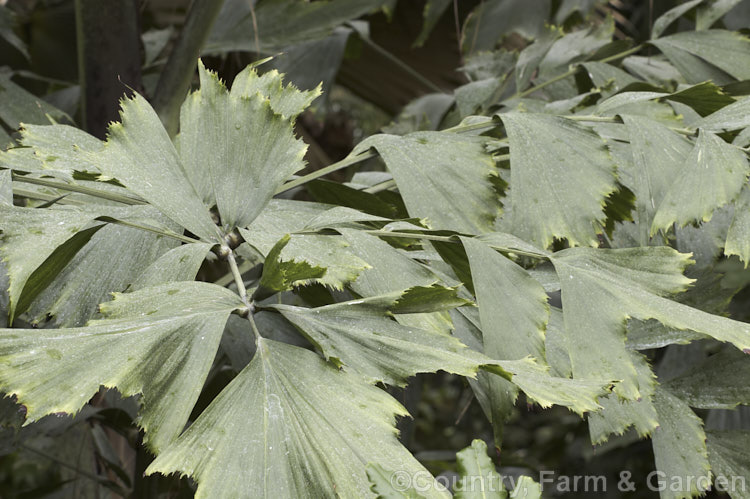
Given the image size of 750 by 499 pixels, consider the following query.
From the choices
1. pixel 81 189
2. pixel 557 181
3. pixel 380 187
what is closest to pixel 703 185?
pixel 557 181

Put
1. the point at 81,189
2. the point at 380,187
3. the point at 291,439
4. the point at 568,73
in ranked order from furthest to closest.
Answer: the point at 568,73
the point at 380,187
the point at 81,189
the point at 291,439

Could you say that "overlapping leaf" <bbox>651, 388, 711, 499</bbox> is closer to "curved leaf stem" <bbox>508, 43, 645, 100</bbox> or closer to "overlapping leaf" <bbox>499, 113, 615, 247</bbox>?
"overlapping leaf" <bbox>499, 113, 615, 247</bbox>

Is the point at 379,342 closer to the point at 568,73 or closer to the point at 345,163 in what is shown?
the point at 345,163

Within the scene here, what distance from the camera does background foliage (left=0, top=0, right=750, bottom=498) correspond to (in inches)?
9.2

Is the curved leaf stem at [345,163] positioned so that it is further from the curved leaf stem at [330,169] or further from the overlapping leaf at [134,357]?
the overlapping leaf at [134,357]

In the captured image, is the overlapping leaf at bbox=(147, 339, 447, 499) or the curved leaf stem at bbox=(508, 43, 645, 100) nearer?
the overlapping leaf at bbox=(147, 339, 447, 499)

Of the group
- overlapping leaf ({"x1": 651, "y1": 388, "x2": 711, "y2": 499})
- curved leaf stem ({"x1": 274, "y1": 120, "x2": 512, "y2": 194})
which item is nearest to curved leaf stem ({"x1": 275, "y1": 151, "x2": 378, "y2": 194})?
curved leaf stem ({"x1": 274, "y1": 120, "x2": 512, "y2": 194})

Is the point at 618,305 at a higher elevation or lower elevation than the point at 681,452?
higher

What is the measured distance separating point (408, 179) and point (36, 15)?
0.61 metres

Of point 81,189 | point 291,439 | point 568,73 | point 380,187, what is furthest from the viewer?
point 568,73

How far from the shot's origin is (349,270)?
29cm

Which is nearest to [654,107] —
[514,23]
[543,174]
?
[543,174]

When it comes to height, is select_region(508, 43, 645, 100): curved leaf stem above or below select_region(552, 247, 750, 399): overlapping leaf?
above

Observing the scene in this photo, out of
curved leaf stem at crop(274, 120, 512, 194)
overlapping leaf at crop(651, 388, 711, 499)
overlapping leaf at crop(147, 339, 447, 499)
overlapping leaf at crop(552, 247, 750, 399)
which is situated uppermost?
curved leaf stem at crop(274, 120, 512, 194)
